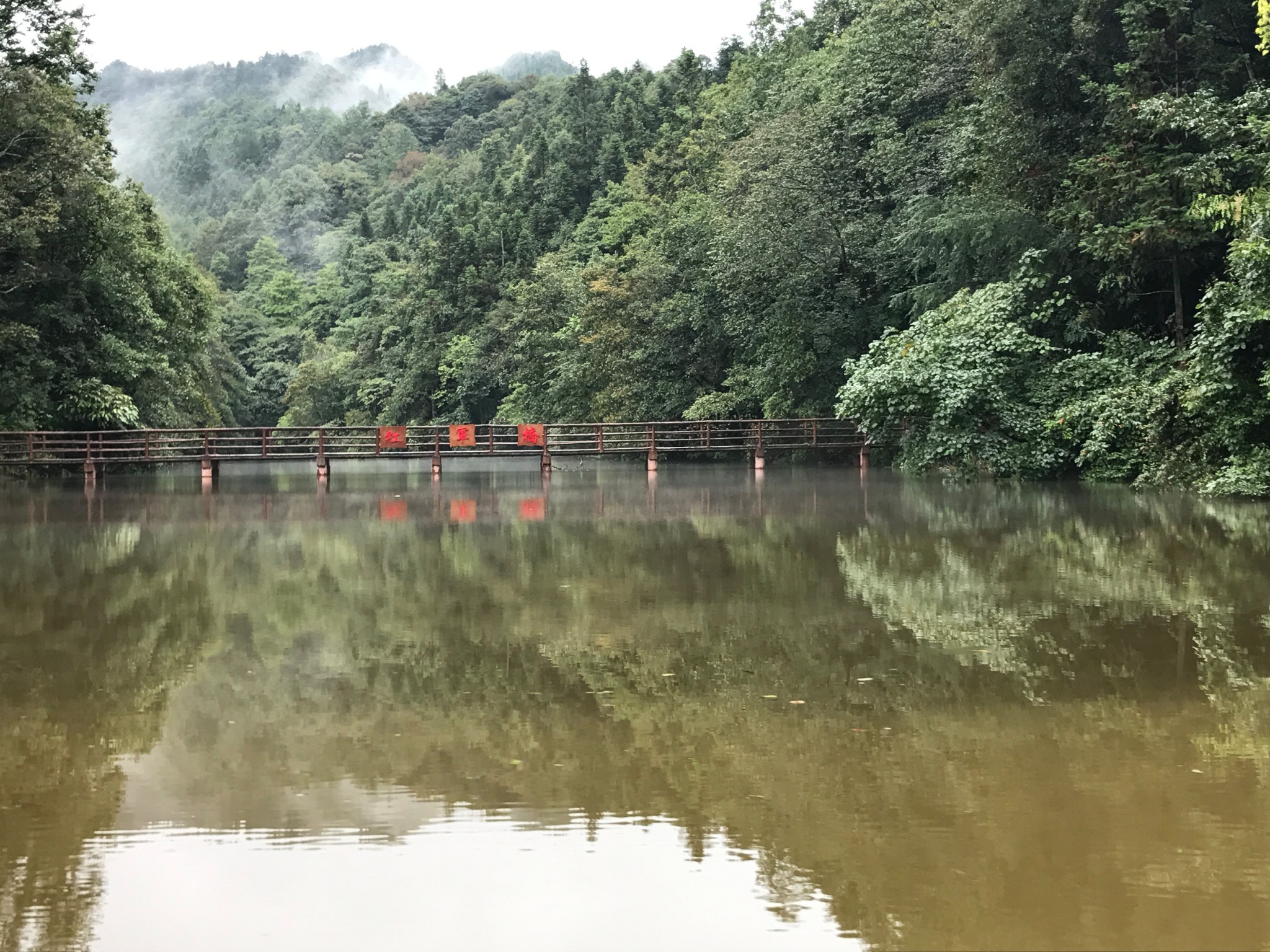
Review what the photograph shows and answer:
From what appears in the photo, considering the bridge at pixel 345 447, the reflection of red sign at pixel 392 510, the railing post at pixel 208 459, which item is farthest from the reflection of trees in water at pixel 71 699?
the bridge at pixel 345 447

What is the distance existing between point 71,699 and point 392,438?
1062 inches

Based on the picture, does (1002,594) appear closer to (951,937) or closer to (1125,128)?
(951,937)

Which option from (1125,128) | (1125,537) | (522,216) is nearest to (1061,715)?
(1125,537)

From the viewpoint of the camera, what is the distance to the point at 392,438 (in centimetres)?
3391

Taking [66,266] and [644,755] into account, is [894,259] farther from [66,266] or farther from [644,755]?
[644,755]

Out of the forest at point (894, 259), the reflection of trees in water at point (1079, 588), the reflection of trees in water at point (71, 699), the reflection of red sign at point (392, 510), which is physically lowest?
the reflection of red sign at point (392, 510)

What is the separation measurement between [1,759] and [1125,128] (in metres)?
23.2

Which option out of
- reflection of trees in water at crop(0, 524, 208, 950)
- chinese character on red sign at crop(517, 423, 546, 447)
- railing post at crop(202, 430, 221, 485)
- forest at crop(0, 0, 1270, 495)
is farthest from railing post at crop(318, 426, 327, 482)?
reflection of trees in water at crop(0, 524, 208, 950)

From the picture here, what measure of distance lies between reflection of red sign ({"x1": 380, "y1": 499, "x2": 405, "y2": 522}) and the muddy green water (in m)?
6.87

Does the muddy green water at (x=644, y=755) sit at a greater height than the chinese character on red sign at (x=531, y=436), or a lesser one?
lesser

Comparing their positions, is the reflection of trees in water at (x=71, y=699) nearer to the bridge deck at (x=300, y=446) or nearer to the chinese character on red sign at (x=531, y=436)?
the bridge deck at (x=300, y=446)

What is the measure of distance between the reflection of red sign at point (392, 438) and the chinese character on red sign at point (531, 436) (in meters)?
2.96

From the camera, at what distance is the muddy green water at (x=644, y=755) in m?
4.15

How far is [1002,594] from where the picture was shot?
10539mm
